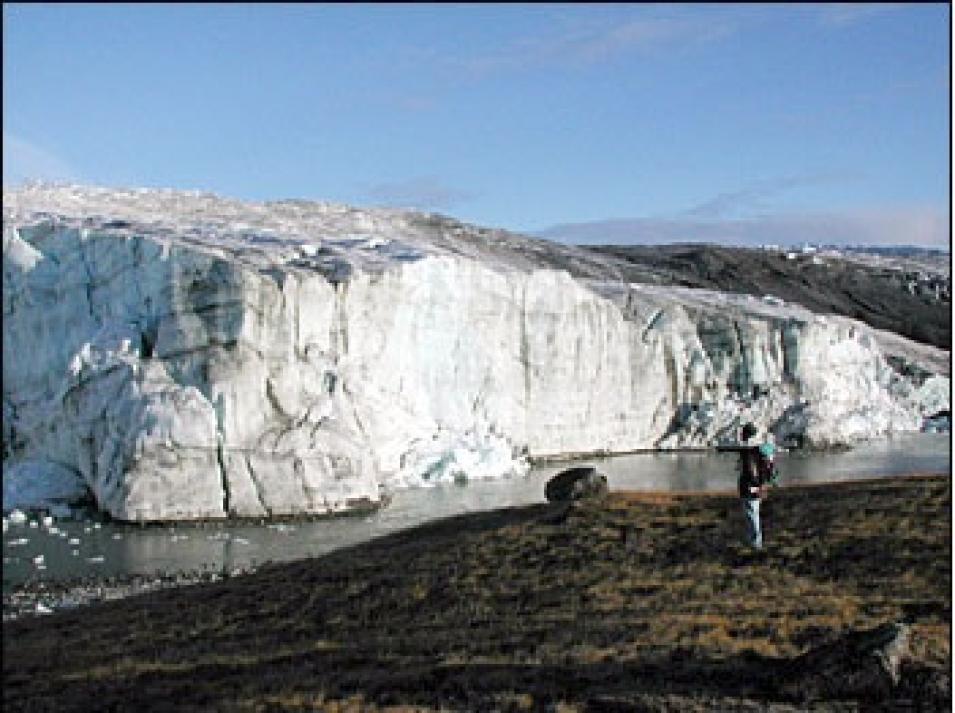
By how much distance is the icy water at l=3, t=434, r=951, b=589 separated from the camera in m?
25.8

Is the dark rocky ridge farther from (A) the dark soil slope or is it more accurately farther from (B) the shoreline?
(B) the shoreline

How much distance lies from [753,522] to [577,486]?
240 inches

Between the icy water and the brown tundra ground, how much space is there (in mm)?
7057

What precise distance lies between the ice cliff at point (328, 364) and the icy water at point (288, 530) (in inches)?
51.4

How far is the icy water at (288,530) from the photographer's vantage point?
84.6ft

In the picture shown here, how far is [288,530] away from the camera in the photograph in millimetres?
30375

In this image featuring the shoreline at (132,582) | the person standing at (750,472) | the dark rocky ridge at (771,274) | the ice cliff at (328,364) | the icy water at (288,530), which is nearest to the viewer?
the person standing at (750,472)

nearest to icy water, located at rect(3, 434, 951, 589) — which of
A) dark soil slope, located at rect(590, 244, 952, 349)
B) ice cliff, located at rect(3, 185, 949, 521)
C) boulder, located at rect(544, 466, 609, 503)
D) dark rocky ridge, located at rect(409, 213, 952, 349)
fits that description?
ice cliff, located at rect(3, 185, 949, 521)

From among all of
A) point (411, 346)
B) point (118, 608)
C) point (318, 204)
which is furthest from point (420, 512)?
point (318, 204)

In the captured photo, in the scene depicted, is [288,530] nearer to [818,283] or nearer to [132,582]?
[132,582]

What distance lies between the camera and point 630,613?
1275 centimetres

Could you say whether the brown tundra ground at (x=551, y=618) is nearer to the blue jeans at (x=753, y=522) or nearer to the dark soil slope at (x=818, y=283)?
the blue jeans at (x=753, y=522)

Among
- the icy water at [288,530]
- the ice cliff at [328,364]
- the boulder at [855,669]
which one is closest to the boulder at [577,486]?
the icy water at [288,530]

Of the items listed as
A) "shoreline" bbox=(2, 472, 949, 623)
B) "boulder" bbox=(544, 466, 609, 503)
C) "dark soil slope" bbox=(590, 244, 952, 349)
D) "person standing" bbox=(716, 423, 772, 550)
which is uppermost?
"dark soil slope" bbox=(590, 244, 952, 349)
